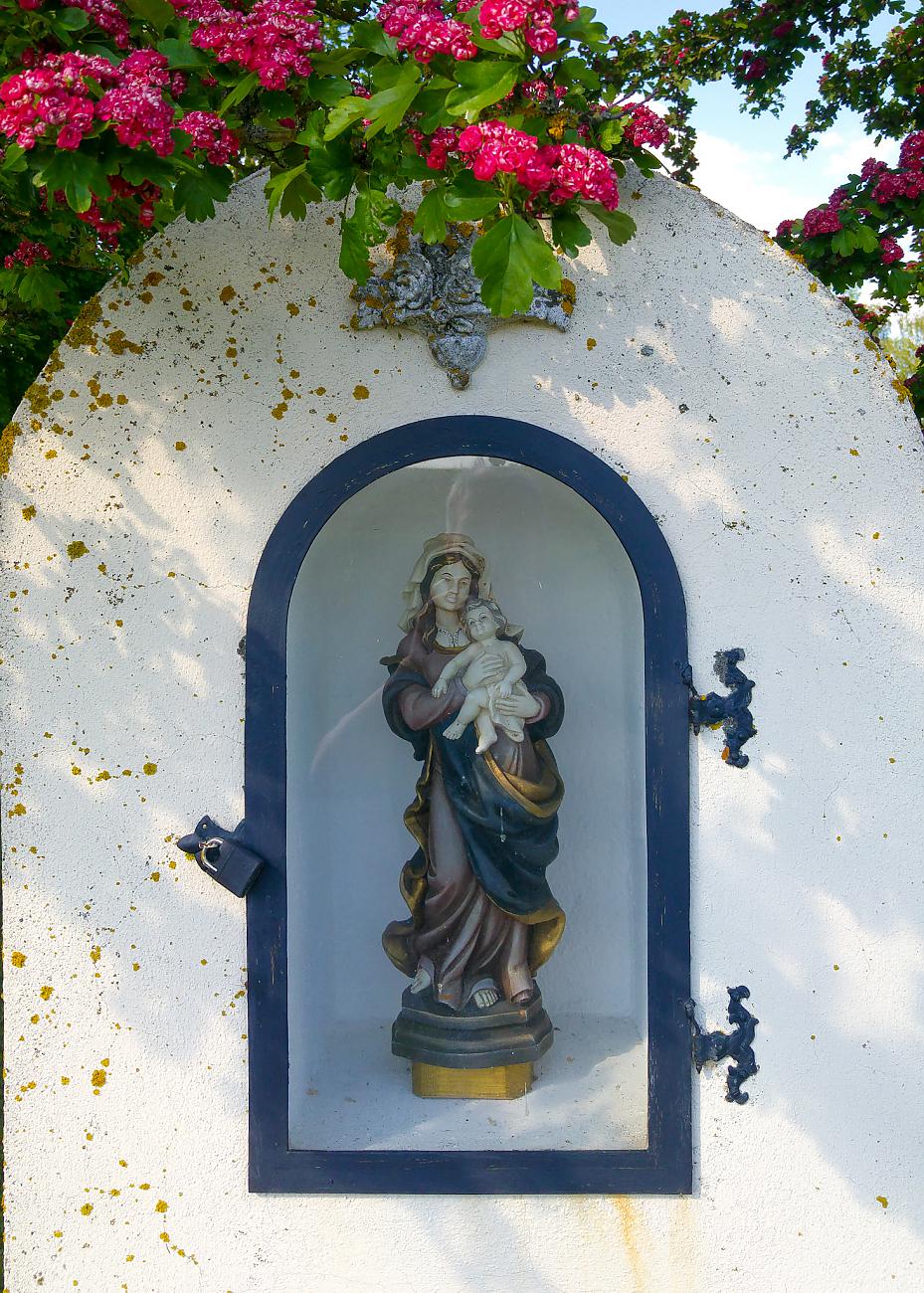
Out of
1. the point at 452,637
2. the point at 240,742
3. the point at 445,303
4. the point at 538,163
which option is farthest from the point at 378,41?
the point at 240,742

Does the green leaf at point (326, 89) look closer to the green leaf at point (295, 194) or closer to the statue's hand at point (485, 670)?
the green leaf at point (295, 194)

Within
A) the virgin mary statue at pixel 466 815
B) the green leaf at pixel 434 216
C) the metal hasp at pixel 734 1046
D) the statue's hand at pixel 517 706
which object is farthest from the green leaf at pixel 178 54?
the metal hasp at pixel 734 1046

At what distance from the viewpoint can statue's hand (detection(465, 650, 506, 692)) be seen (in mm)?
2664

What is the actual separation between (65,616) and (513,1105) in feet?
5.02

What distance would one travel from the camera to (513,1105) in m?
2.60

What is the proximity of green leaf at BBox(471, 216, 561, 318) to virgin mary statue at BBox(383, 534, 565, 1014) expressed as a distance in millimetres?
909

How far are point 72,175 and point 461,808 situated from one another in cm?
157

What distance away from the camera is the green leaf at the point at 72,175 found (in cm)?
196

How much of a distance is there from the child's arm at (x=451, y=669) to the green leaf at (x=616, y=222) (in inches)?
39.3

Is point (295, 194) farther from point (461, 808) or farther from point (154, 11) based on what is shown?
point (461, 808)

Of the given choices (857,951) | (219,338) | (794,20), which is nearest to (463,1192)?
(857,951)

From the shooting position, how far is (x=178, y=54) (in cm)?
204

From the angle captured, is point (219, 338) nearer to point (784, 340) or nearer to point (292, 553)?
point (292, 553)

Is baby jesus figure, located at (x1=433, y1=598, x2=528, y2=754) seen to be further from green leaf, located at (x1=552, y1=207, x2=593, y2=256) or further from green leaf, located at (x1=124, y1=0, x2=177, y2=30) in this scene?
green leaf, located at (x1=124, y1=0, x2=177, y2=30)
